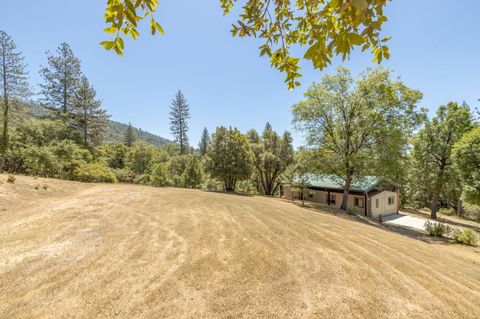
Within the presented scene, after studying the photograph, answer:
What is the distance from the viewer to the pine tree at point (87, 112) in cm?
3122

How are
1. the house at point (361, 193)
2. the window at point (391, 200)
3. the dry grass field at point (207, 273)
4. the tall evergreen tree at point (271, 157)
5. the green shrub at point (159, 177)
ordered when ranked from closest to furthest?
the dry grass field at point (207, 273)
the house at point (361, 193)
the window at point (391, 200)
the green shrub at point (159, 177)
the tall evergreen tree at point (271, 157)

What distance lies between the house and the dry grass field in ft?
40.8

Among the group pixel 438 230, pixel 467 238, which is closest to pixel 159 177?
pixel 438 230

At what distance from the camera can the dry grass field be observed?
3.53 metres

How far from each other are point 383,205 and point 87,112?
45.6 metres

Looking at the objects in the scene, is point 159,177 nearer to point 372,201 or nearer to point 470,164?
point 372,201

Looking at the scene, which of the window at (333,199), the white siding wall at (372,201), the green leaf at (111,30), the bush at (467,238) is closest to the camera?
the green leaf at (111,30)

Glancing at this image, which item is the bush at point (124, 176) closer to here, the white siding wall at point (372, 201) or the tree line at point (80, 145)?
the tree line at point (80, 145)

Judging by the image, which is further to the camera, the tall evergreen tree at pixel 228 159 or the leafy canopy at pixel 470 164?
the tall evergreen tree at pixel 228 159

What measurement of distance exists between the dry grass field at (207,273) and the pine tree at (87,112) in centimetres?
2923

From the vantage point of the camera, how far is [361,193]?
20.9 meters

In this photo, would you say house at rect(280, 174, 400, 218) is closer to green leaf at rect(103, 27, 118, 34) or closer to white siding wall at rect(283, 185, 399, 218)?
white siding wall at rect(283, 185, 399, 218)

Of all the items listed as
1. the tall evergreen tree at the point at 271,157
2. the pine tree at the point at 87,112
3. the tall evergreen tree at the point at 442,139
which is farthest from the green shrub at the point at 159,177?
the tall evergreen tree at the point at 442,139

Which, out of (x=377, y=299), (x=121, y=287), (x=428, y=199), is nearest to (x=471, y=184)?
(x=377, y=299)
